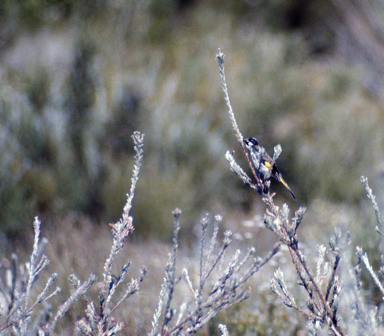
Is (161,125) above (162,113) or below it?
below

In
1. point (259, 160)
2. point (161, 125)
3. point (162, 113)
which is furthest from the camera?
point (162, 113)

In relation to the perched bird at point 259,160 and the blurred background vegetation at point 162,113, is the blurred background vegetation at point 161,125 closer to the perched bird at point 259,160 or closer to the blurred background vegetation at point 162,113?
the blurred background vegetation at point 162,113

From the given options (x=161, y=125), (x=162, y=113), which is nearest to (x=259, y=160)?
(x=161, y=125)

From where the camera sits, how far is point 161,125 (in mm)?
5574

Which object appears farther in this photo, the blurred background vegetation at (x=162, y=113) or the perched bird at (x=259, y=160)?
the blurred background vegetation at (x=162, y=113)

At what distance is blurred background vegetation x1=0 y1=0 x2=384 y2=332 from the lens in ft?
15.2

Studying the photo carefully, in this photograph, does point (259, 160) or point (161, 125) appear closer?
point (259, 160)

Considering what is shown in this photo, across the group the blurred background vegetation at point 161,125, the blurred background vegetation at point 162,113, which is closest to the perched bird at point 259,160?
the blurred background vegetation at point 161,125

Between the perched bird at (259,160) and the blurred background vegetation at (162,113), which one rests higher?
the blurred background vegetation at (162,113)

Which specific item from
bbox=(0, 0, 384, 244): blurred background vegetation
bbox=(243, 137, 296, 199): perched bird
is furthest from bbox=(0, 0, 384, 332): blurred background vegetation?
bbox=(243, 137, 296, 199): perched bird

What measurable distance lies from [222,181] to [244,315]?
3296 millimetres

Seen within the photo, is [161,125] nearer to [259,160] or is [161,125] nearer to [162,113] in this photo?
[162,113]

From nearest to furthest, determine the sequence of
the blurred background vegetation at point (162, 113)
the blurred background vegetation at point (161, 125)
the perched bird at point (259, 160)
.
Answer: the perched bird at point (259, 160) < the blurred background vegetation at point (161, 125) < the blurred background vegetation at point (162, 113)

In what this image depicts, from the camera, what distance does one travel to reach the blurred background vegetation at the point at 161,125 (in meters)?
4.64
